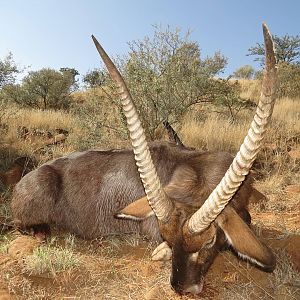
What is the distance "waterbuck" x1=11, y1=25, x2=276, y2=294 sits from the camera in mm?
2959

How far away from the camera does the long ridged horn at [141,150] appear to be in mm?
2758

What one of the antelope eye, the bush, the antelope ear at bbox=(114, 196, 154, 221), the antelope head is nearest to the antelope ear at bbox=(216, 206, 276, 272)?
the antelope head

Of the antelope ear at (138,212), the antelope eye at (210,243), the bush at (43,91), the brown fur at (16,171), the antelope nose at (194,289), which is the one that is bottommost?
the antelope nose at (194,289)

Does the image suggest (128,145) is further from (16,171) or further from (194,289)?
(194,289)

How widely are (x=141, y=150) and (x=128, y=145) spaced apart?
222 inches

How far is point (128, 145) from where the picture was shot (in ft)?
28.8

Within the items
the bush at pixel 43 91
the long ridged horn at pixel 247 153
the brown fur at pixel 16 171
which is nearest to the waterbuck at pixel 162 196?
the long ridged horn at pixel 247 153

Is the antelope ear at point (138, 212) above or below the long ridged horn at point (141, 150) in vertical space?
below

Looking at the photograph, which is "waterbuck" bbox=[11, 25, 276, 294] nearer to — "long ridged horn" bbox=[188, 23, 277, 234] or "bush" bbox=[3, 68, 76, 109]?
"long ridged horn" bbox=[188, 23, 277, 234]

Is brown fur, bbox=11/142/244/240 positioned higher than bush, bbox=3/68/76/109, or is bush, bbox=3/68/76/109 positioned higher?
bush, bbox=3/68/76/109

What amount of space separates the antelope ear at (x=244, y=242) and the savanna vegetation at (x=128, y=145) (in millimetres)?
649

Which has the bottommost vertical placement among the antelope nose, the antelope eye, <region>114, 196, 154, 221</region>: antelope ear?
the antelope nose

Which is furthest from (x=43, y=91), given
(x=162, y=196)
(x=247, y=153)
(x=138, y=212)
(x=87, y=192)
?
(x=247, y=153)

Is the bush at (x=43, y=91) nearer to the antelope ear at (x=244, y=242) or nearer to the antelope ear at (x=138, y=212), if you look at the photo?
the antelope ear at (x=138, y=212)
